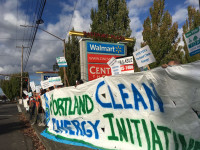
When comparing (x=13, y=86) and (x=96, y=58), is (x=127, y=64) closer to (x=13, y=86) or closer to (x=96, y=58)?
(x=96, y=58)

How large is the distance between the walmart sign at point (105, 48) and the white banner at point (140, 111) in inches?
242

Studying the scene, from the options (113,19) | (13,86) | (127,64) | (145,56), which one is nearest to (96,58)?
(127,64)

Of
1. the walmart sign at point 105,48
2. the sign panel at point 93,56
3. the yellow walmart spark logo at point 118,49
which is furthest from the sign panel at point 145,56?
the yellow walmart spark logo at point 118,49

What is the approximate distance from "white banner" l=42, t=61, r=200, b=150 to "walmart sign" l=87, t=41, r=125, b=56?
614cm

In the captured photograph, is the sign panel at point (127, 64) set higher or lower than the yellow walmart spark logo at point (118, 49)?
lower

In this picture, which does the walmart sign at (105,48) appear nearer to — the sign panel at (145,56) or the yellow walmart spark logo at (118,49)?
the yellow walmart spark logo at (118,49)

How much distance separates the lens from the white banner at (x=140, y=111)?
8.32ft

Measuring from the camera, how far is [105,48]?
11555 mm

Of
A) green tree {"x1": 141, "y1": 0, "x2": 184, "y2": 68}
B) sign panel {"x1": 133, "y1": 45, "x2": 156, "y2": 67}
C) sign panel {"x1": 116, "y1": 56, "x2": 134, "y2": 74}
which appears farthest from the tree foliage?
sign panel {"x1": 133, "y1": 45, "x2": 156, "y2": 67}

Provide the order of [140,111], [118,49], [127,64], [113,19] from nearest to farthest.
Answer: [140,111]
[127,64]
[118,49]
[113,19]

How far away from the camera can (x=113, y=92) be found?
385 cm

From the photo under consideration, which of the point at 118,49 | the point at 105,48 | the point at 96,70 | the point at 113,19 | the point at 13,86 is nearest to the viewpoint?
the point at 96,70

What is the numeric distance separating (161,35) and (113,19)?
296 inches

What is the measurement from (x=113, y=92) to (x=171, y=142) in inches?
61.8
